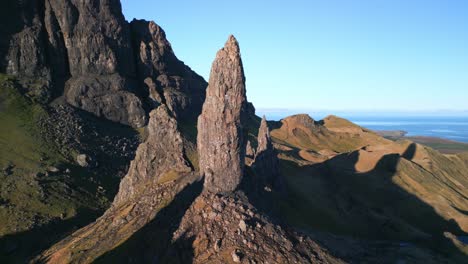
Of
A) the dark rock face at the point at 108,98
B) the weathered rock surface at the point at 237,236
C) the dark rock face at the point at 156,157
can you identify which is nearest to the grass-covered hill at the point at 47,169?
the dark rock face at the point at 108,98

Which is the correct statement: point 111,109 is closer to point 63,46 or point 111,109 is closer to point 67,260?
point 63,46

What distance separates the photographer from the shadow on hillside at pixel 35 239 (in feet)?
221

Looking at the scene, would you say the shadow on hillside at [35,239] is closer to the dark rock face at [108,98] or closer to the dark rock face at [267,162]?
the dark rock face at [267,162]

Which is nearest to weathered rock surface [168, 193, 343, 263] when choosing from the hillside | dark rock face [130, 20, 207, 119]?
the hillside

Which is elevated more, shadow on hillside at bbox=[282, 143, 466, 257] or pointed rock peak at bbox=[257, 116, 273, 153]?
pointed rock peak at bbox=[257, 116, 273, 153]

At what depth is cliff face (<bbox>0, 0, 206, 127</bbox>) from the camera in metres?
120

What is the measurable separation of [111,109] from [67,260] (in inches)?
3167

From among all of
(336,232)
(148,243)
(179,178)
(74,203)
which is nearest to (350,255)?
(336,232)

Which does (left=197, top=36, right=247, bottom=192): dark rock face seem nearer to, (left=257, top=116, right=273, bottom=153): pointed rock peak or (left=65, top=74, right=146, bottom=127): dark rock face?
(left=257, top=116, right=273, bottom=153): pointed rock peak

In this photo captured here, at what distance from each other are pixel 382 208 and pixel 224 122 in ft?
212

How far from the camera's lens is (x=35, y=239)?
239 feet

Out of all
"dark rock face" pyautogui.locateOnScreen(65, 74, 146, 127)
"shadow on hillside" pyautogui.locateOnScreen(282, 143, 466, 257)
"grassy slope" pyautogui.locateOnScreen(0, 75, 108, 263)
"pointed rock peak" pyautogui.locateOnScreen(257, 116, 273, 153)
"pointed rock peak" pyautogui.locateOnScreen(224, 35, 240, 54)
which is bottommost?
"shadow on hillside" pyautogui.locateOnScreen(282, 143, 466, 257)

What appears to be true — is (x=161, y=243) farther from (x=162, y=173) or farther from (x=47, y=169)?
(x=47, y=169)

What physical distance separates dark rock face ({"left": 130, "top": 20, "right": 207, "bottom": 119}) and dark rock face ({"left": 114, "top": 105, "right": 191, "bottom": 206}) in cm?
7008
